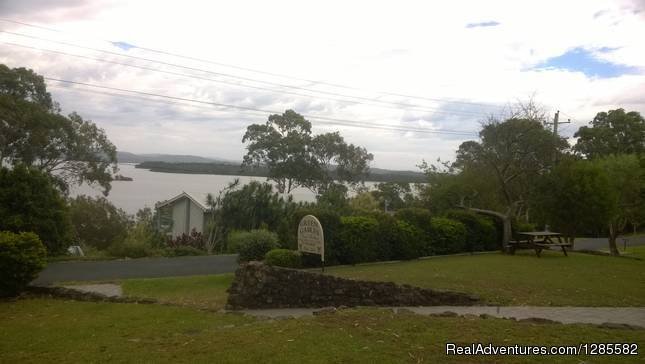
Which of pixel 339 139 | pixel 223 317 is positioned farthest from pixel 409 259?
pixel 339 139

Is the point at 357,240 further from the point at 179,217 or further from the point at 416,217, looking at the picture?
the point at 179,217

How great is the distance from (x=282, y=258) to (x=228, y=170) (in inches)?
1252

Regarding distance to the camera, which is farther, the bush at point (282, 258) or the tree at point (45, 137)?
the tree at point (45, 137)

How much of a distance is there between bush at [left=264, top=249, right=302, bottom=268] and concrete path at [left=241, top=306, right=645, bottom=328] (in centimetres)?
370

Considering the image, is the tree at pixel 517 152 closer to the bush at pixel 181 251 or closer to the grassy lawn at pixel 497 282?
the grassy lawn at pixel 497 282

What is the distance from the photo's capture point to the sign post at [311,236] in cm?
1316

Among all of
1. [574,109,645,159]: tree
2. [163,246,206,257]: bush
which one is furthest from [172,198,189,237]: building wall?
[574,109,645,159]: tree

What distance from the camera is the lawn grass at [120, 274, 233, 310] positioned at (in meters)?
10.4

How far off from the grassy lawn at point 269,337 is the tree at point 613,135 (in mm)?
45509

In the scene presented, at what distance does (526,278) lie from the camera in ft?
44.7

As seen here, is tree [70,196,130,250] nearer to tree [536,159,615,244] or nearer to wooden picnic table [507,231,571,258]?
wooden picnic table [507,231,571,258]

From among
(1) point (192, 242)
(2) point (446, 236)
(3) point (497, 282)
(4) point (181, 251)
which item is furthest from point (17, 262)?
(2) point (446, 236)

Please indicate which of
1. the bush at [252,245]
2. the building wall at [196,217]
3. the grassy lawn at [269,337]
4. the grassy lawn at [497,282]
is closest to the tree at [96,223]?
the building wall at [196,217]

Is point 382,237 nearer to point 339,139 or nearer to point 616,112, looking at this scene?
point 339,139
